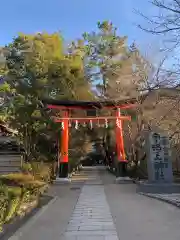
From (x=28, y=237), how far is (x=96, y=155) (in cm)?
6060

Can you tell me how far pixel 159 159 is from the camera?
13.9 metres

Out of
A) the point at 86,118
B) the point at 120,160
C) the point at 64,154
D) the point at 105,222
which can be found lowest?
the point at 105,222

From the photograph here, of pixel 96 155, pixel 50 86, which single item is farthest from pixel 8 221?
pixel 96 155

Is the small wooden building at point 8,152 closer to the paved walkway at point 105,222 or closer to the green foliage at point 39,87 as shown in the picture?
the green foliage at point 39,87

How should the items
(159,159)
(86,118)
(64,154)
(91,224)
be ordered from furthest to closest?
(86,118) < (64,154) < (159,159) < (91,224)

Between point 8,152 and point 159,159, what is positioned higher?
point 8,152

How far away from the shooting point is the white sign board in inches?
536

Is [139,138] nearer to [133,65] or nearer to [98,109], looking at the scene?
[98,109]

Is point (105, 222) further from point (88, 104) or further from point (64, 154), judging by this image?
point (88, 104)

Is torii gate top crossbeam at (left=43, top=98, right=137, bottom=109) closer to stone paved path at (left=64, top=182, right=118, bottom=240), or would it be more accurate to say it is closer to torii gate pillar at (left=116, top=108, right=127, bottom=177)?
torii gate pillar at (left=116, top=108, right=127, bottom=177)

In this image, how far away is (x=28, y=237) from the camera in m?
5.78

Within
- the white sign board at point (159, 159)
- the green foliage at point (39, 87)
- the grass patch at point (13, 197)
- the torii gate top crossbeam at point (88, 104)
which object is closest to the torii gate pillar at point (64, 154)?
the torii gate top crossbeam at point (88, 104)

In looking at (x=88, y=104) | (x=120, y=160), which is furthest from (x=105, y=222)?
(x=88, y=104)

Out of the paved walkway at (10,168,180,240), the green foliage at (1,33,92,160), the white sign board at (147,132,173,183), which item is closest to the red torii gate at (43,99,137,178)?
the green foliage at (1,33,92,160)
